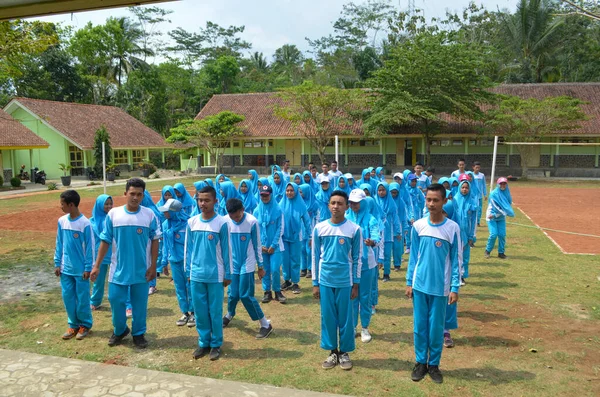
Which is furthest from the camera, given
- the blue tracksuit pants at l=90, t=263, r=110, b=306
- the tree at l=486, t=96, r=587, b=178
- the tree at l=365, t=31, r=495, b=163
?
the tree at l=365, t=31, r=495, b=163

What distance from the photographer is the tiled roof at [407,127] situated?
102 feet

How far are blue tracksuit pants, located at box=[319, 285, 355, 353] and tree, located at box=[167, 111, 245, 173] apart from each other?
28908mm

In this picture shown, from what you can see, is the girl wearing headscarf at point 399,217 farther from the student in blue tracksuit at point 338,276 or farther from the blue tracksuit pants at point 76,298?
the blue tracksuit pants at point 76,298

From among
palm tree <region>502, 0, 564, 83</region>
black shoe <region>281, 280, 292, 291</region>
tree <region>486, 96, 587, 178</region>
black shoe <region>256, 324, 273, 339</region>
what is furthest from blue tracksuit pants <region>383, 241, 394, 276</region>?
palm tree <region>502, 0, 564, 83</region>

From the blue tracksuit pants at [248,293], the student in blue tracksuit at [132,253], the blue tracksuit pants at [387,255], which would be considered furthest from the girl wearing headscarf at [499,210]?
the student in blue tracksuit at [132,253]

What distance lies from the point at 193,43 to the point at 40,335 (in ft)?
184

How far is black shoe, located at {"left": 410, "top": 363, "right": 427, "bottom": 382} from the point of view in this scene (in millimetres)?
4488

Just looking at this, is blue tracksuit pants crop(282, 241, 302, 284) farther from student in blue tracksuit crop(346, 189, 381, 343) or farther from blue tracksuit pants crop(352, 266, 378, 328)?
blue tracksuit pants crop(352, 266, 378, 328)

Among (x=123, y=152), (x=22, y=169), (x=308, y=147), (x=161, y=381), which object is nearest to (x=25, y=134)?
(x=22, y=169)

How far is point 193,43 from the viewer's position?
57000 millimetres

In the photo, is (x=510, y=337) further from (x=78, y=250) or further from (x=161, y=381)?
(x=78, y=250)

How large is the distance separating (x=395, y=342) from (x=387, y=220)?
9.13 ft

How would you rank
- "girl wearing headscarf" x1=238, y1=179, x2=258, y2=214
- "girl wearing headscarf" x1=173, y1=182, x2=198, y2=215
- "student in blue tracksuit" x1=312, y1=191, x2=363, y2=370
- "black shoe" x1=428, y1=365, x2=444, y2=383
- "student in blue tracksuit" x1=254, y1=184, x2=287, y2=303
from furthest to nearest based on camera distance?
"girl wearing headscarf" x1=238, y1=179, x2=258, y2=214 < "girl wearing headscarf" x1=173, y1=182, x2=198, y2=215 < "student in blue tracksuit" x1=254, y1=184, x2=287, y2=303 < "student in blue tracksuit" x1=312, y1=191, x2=363, y2=370 < "black shoe" x1=428, y1=365, x2=444, y2=383

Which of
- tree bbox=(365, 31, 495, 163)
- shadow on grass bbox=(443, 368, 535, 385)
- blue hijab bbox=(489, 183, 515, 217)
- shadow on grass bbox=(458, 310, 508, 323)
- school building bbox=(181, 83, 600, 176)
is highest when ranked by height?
tree bbox=(365, 31, 495, 163)
